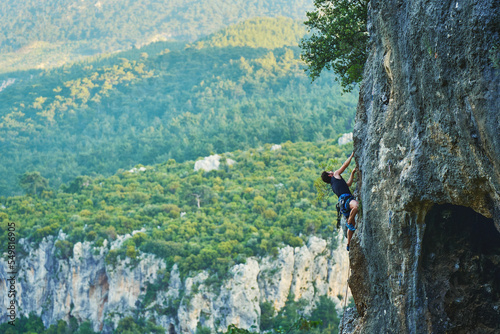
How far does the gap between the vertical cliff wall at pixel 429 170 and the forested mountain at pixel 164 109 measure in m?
71.6

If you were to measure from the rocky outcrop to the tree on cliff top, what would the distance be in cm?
2570

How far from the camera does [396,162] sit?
699 cm

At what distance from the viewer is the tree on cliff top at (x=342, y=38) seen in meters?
10.9

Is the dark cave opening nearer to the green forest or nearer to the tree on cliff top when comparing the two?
the tree on cliff top

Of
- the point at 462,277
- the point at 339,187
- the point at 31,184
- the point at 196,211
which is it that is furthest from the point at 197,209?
the point at 462,277

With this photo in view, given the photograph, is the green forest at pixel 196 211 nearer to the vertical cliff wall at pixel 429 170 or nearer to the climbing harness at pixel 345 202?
the climbing harness at pixel 345 202

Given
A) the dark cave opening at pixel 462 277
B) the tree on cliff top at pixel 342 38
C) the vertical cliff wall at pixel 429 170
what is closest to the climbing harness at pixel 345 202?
the vertical cliff wall at pixel 429 170

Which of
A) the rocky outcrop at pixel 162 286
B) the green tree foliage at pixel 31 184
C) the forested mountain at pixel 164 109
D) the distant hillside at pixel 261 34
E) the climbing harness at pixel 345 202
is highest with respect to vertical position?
the distant hillside at pixel 261 34

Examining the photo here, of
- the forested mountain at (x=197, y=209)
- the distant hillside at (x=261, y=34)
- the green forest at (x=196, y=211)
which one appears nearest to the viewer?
the green forest at (x=196, y=211)

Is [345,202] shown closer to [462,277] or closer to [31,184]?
[462,277]

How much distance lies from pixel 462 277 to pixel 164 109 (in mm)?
121654

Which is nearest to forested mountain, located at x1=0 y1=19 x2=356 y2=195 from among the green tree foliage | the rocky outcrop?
the green tree foliage

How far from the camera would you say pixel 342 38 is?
11.2 meters

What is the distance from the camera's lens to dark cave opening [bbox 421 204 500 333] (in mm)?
7047
